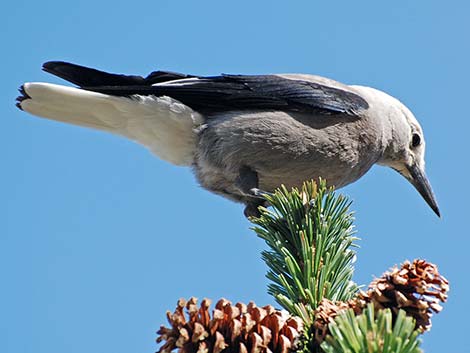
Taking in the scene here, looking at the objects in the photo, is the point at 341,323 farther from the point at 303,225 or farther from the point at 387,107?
the point at 387,107

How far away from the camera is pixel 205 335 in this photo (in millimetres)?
1990

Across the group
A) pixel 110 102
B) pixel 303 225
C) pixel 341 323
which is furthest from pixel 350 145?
pixel 341 323

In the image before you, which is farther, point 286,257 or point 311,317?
point 286,257

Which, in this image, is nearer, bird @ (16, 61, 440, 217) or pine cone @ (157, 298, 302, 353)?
pine cone @ (157, 298, 302, 353)

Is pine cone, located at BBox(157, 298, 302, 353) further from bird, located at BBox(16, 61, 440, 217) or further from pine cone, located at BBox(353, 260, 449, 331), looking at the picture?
bird, located at BBox(16, 61, 440, 217)

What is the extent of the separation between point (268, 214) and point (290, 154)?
1653mm

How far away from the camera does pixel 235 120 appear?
4.60 meters

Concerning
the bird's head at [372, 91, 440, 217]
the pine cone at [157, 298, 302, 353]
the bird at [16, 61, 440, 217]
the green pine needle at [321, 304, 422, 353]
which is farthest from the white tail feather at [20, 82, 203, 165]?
the green pine needle at [321, 304, 422, 353]

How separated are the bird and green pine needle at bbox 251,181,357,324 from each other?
150 cm

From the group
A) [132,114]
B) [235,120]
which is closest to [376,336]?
[235,120]

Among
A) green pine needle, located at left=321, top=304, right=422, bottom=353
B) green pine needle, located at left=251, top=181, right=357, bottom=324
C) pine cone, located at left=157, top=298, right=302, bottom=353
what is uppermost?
green pine needle, located at left=251, top=181, right=357, bottom=324

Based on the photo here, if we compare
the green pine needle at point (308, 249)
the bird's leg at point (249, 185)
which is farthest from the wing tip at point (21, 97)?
the green pine needle at point (308, 249)

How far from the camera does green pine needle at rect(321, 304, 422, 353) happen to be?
4.75ft

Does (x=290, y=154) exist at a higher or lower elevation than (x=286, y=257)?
higher
